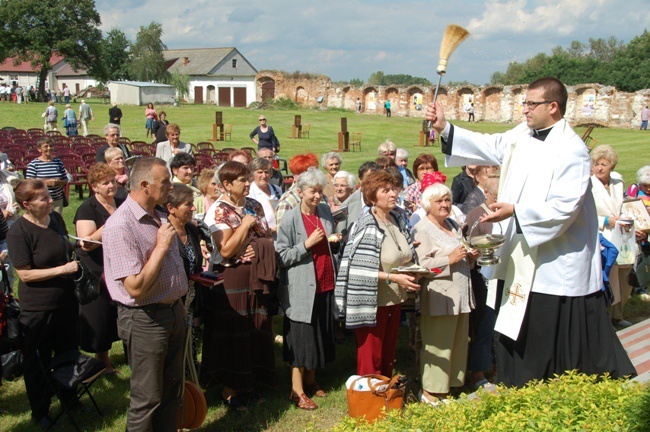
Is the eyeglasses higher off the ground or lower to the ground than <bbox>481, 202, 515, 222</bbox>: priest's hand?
higher

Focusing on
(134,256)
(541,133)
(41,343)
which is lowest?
(41,343)

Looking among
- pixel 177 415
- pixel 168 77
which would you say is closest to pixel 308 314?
pixel 177 415

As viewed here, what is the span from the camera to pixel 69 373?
5.09 metres

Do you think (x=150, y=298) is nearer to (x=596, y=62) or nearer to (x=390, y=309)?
(x=390, y=309)

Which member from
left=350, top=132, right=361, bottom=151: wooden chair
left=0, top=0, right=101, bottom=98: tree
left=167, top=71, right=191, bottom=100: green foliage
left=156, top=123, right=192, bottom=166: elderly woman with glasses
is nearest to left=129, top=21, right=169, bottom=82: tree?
left=167, top=71, right=191, bottom=100: green foliage

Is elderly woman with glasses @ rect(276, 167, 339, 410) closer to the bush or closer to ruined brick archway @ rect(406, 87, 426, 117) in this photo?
the bush

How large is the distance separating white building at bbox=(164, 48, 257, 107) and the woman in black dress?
65.5 meters

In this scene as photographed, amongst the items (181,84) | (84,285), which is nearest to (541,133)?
(84,285)

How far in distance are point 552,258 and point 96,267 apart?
3774 millimetres

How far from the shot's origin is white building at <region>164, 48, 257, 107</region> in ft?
236

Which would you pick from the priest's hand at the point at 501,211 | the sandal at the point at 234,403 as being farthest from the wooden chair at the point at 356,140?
the priest's hand at the point at 501,211

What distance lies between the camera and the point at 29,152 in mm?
16734

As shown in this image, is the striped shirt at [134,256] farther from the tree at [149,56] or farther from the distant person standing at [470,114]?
the tree at [149,56]

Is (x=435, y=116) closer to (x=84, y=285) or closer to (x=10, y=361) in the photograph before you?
(x=84, y=285)
